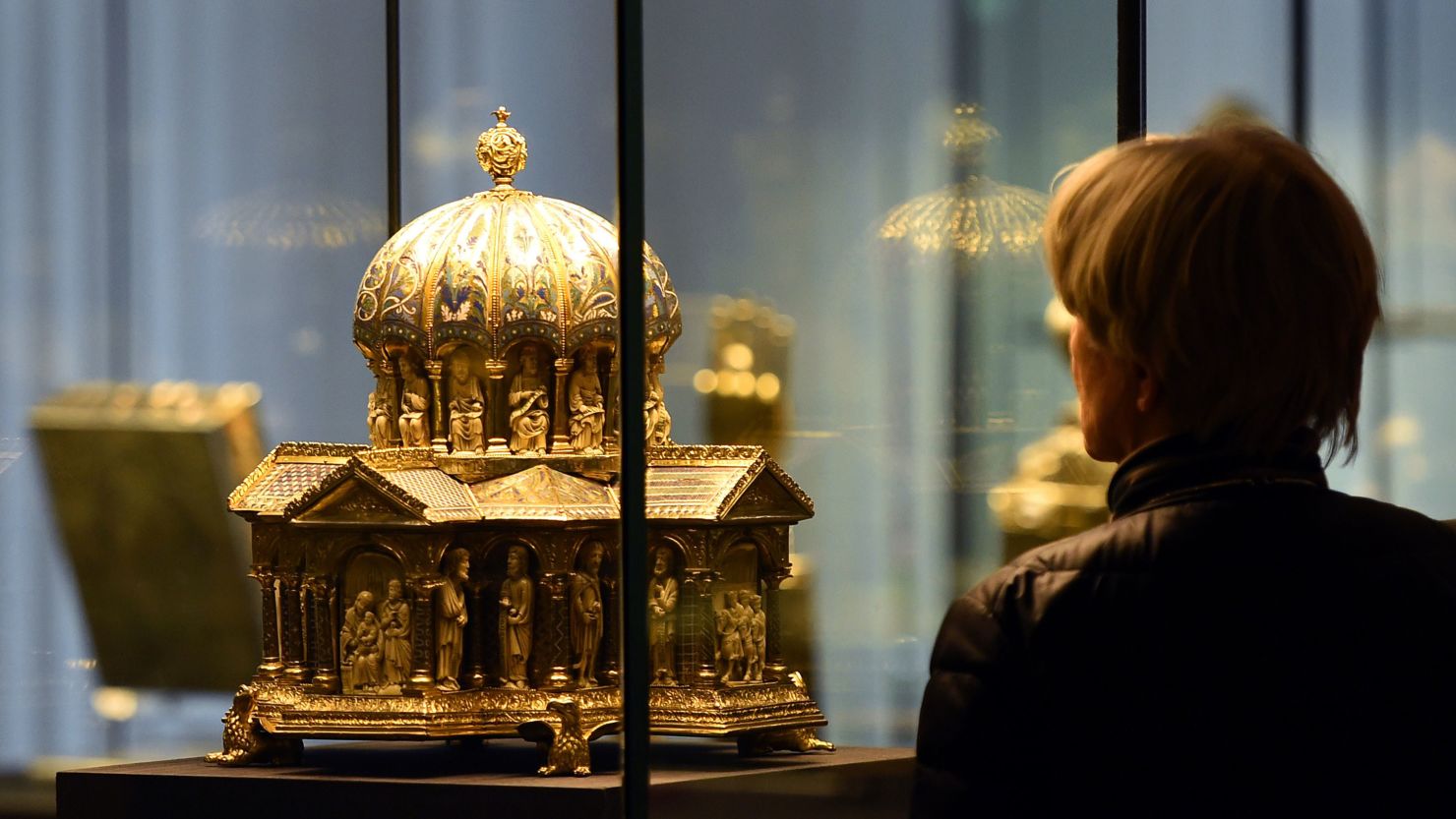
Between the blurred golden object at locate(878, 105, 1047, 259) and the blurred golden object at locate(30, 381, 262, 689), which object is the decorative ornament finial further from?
the blurred golden object at locate(30, 381, 262, 689)

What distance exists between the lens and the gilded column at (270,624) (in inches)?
115

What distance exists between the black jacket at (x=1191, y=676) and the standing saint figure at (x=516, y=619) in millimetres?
1865

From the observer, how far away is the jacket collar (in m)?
1.00

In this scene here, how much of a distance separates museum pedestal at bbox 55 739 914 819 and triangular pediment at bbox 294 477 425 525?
0.35 metres

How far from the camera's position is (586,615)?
9.23ft

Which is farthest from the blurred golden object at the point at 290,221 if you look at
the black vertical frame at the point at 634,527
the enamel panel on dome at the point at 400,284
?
the black vertical frame at the point at 634,527

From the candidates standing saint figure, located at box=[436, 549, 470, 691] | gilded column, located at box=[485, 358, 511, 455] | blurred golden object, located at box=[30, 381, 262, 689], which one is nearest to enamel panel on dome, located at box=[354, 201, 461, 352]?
gilded column, located at box=[485, 358, 511, 455]

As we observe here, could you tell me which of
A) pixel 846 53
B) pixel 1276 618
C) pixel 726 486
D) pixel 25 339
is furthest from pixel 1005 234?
pixel 25 339

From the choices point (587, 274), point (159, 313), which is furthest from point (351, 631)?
point (159, 313)

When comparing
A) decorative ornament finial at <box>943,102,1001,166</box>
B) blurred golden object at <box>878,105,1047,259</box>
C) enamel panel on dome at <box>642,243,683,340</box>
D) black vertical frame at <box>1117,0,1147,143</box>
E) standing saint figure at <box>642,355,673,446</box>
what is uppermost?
black vertical frame at <box>1117,0,1147,143</box>

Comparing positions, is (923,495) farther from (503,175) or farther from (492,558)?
(503,175)

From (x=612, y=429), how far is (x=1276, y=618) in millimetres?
2113

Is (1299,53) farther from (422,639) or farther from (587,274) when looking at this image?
(422,639)

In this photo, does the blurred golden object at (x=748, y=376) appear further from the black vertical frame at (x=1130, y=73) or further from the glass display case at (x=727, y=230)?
the black vertical frame at (x=1130, y=73)
